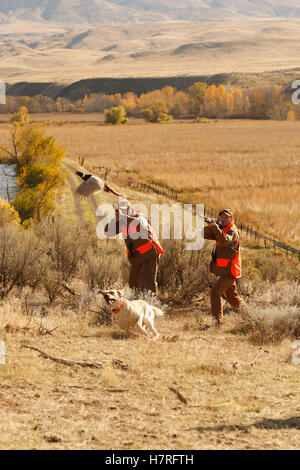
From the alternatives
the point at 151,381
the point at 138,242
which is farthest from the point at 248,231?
the point at 151,381

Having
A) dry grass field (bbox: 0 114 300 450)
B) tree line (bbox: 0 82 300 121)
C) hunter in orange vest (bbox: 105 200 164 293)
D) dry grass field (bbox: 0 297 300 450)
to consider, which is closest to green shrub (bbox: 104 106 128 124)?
tree line (bbox: 0 82 300 121)

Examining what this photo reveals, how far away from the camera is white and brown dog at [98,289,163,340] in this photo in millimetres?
7738

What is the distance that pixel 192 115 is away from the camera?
15162 centimetres

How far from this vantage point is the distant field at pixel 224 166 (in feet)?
94.8

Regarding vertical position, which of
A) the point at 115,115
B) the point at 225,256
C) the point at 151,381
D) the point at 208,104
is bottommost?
the point at 208,104

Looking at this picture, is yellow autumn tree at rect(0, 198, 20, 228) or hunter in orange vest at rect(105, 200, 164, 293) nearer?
hunter in orange vest at rect(105, 200, 164, 293)

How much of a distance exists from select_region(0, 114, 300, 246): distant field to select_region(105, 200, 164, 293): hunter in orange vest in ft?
48.0

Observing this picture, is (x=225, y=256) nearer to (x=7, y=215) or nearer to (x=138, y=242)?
(x=138, y=242)

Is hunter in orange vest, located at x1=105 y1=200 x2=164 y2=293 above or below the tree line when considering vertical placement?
above

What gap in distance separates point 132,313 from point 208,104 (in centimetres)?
14414

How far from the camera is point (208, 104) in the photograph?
14725 centimetres

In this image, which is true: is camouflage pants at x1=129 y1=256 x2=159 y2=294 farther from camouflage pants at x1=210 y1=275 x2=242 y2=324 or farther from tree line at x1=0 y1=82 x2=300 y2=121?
tree line at x1=0 y1=82 x2=300 y2=121

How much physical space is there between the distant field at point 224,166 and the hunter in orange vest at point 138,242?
14.6 m

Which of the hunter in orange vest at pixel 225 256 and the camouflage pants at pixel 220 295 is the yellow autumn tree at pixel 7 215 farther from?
the hunter in orange vest at pixel 225 256
